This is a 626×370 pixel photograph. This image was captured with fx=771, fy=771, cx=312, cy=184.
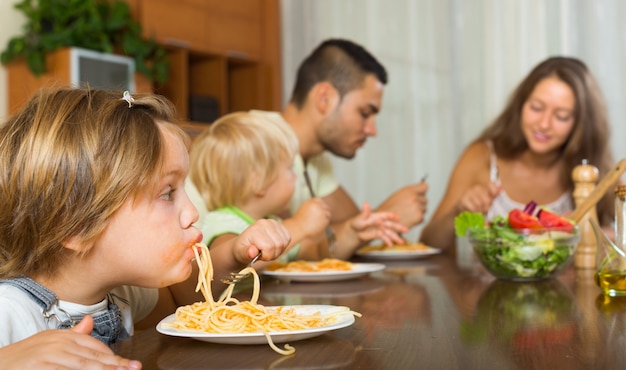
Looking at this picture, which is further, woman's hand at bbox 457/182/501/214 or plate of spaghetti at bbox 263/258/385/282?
woman's hand at bbox 457/182/501/214

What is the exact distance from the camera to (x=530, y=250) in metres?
1.52

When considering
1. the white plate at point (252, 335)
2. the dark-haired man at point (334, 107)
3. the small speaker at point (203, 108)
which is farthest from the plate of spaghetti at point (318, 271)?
the small speaker at point (203, 108)

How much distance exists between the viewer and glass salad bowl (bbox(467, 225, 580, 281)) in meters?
1.52

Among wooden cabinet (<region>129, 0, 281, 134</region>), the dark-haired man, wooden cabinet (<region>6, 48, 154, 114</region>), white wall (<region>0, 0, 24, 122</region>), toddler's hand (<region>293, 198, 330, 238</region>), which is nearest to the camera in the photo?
toddler's hand (<region>293, 198, 330, 238</region>)

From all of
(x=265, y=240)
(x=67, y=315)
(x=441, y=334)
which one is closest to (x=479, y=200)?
(x=265, y=240)

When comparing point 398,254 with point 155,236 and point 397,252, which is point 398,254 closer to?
point 397,252

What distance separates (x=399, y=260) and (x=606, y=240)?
89 cm

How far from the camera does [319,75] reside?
9.52 feet

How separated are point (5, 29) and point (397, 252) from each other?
273 centimetres

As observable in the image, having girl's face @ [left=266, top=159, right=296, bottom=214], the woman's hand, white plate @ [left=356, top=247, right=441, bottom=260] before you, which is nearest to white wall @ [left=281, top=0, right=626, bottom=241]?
the woman's hand

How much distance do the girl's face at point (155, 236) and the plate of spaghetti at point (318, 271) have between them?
0.49 m

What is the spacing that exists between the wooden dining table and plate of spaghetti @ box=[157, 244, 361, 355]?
2cm

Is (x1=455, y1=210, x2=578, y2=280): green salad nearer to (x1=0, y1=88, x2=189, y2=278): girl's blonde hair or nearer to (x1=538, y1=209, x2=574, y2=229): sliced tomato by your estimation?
(x1=538, y1=209, x2=574, y2=229): sliced tomato

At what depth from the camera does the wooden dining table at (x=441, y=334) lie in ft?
2.55
